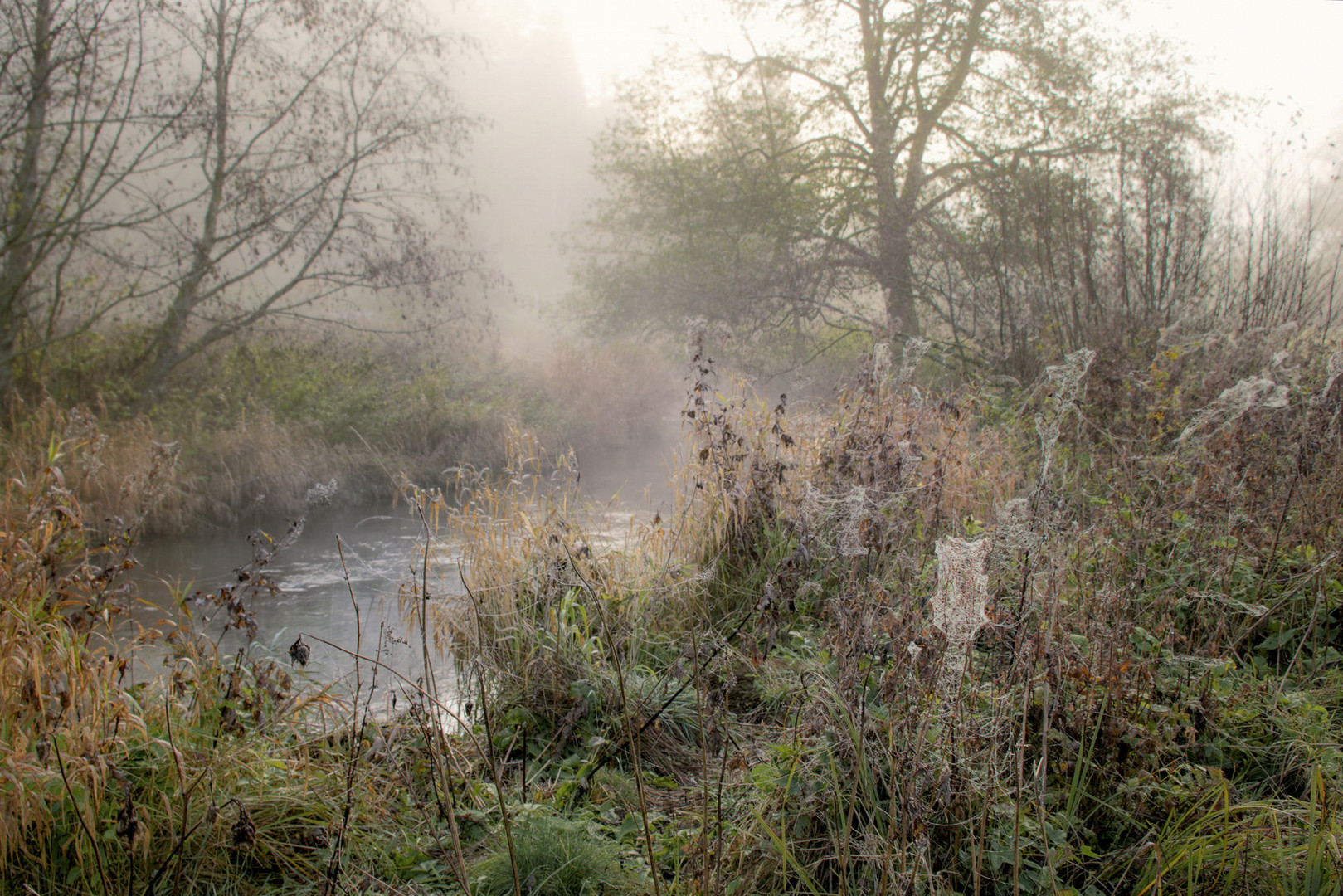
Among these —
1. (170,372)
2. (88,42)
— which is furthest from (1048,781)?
(170,372)

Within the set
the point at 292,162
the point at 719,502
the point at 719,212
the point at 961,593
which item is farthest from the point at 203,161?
the point at 961,593

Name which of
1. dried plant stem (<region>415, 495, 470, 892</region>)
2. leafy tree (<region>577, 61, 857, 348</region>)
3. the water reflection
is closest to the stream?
the water reflection

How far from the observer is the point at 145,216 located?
8.89 m

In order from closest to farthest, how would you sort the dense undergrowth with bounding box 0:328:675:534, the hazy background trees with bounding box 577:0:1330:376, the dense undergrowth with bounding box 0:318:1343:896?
the dense undergrowth with bounding box 0:318:1343:896 < the dense undergrowth with bounding box 0:328:675:534 < the hazy background trees with bounding box 577:0:1330:376

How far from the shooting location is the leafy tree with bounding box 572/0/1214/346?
12492 mm

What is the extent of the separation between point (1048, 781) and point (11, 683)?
3169mm

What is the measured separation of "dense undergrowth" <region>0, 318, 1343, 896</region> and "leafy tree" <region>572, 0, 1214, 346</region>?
364 inches

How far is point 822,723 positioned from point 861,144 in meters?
13.7

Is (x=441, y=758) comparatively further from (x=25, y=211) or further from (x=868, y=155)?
(x=868, y=155)

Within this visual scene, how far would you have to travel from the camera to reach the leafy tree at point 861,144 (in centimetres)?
1249

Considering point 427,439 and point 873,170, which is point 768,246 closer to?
point 873,170

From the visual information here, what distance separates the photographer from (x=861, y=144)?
45.3ft

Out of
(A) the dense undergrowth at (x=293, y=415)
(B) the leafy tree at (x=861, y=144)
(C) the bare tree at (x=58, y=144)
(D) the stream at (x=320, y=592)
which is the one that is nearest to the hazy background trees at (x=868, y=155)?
(B) the leafy tree at (x=861, y=144)

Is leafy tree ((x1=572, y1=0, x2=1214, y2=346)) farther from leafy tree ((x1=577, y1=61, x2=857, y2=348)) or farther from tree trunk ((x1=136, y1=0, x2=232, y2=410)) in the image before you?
tree trunk ((x1=136, y1=0, x2=232, y2=410))
